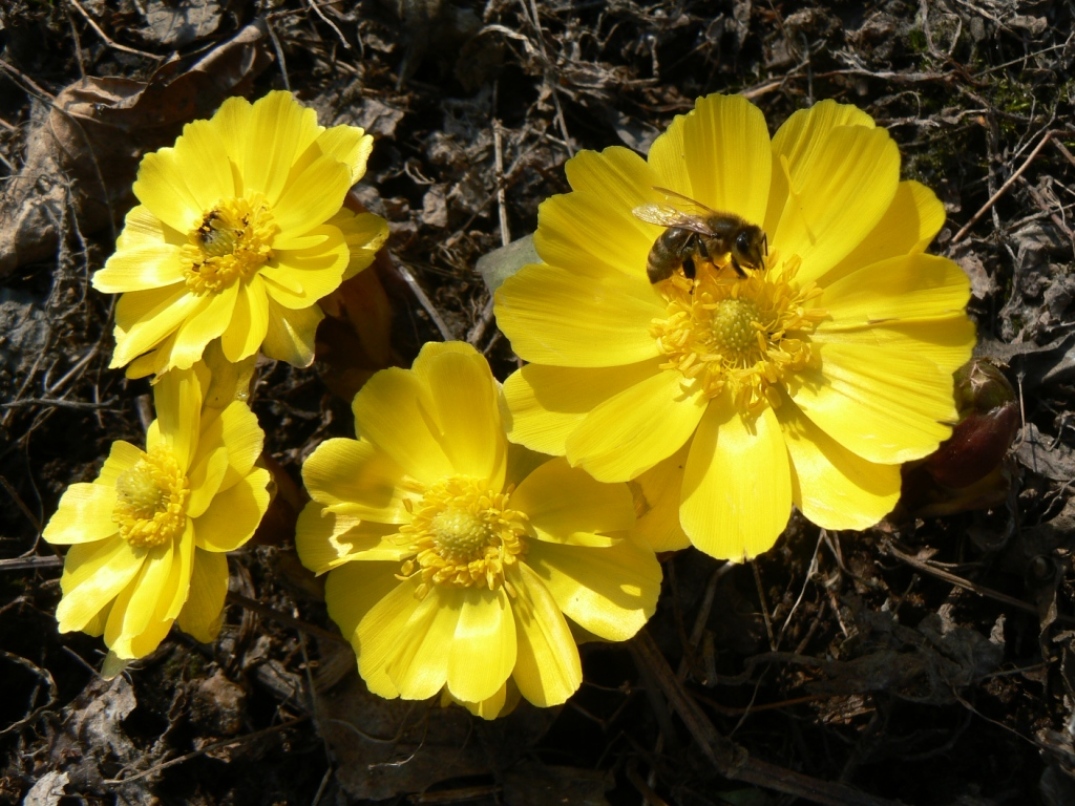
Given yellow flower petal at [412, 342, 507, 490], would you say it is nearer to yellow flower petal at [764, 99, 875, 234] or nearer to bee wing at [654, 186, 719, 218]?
bee wing at [654, 186, 719, 218]

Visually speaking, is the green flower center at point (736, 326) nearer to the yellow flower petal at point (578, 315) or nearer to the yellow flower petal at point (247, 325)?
the yellow flower petal at point (578, 315)

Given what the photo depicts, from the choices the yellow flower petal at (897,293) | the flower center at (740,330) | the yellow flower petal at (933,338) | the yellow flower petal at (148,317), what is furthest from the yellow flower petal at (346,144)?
the yellow flower petal at (933,338)

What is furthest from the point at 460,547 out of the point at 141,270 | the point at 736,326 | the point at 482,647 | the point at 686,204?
the point at 141,270

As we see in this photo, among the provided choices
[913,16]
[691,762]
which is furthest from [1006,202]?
[691,762]

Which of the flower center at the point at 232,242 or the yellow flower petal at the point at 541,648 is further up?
the flower center at the point at 232,242

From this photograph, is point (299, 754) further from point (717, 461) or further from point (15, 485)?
point (717, 461)

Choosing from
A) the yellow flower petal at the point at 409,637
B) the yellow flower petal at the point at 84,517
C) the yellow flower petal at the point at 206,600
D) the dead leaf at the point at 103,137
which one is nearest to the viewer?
the yellow flower petal at the point at 409,637

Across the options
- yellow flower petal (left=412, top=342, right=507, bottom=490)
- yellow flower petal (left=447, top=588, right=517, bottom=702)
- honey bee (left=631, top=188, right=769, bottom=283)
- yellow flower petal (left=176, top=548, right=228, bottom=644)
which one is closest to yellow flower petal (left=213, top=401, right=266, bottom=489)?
yellow flower petal (left=176, top=548, right=228, bottom=644)

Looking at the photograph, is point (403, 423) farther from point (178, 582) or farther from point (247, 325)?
point (178, 582)
